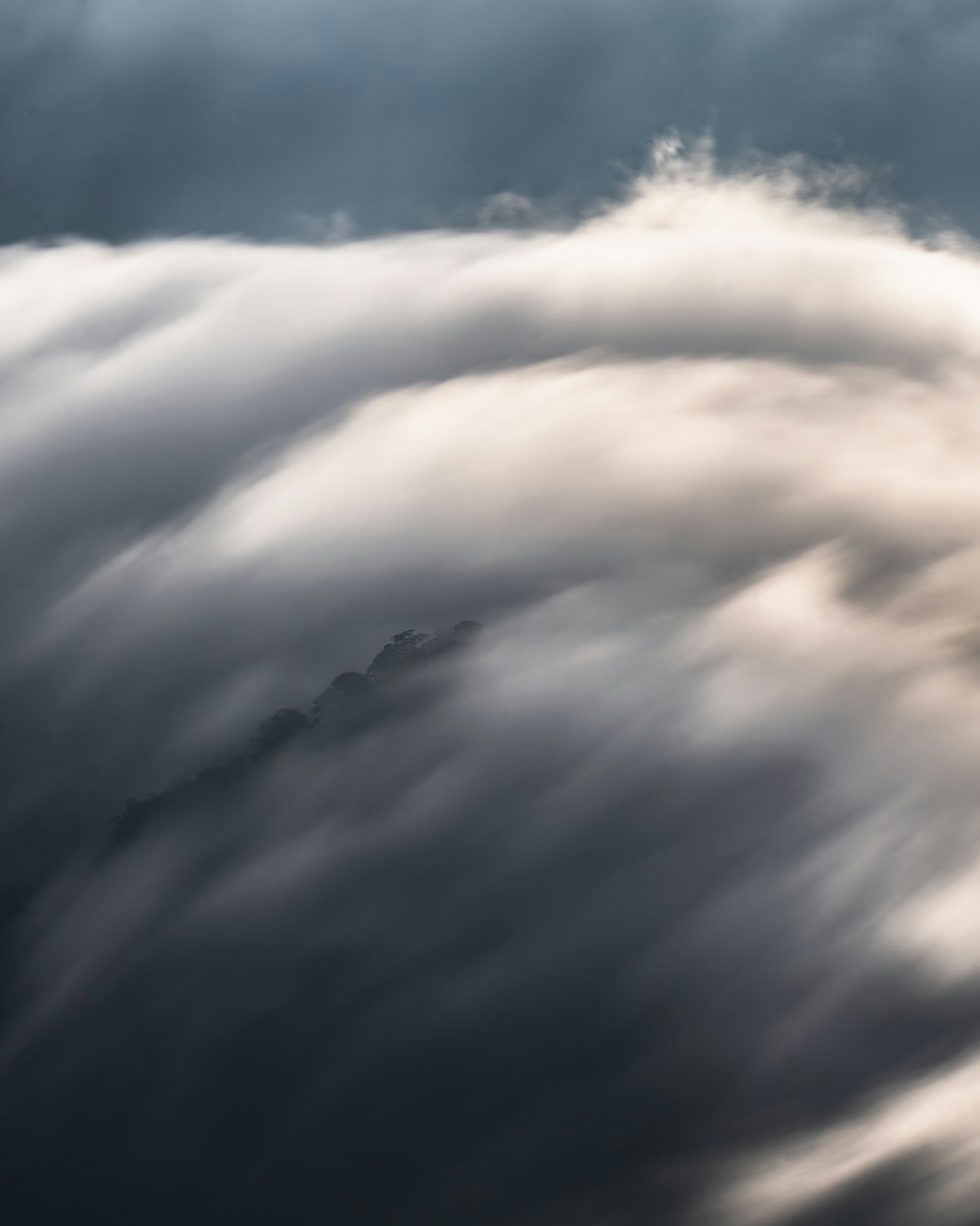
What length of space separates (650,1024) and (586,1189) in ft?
3.96

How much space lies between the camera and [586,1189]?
7629 millimetres

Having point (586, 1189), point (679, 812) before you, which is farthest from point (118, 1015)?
point (679, 812)

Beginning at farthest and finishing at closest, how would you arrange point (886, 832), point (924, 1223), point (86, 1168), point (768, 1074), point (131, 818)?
point (131, 818) < point (86, 1168) < point (886, 832) < point (768, 1074) < point (924, 1223)

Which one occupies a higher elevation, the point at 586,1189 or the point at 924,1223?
the point at 586,1189

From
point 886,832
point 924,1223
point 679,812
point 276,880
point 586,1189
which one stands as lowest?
point 924,1223

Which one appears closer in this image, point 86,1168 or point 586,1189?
point 586,1189

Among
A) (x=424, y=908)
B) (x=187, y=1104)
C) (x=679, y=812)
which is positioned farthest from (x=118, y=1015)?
(x=679, y=812)

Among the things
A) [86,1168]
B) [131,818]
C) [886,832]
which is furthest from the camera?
[131,818]

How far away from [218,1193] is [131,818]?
3098 mm

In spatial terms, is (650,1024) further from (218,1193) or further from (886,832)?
(218,1193)

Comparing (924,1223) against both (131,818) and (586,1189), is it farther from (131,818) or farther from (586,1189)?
(131,818)

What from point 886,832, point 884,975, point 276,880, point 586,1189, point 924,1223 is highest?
point 276,880

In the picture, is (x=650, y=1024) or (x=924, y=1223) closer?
(x=924, y=1223)

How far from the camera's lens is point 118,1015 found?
29.3 feet
